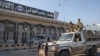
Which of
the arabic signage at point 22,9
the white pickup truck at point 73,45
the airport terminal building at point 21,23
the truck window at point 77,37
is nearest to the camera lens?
the white pickup truck at point 73,45

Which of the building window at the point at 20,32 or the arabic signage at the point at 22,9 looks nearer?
the arabic signage at the point at 22,9

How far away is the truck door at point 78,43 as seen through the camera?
12.7 m

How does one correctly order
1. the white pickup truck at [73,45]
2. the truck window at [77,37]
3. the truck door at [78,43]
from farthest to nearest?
the truck window at [77,37]
the truck door at [78,43]
the white pickup truck at [73,45]

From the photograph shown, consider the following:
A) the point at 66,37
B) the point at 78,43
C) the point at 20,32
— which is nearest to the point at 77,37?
the point at 78,43

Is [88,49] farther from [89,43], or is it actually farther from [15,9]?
[15,9]

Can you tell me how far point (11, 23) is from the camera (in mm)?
49438

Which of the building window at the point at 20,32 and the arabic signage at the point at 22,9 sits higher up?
the arabic signage at the point at 22,9

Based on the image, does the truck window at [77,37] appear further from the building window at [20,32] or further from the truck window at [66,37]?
the building window at [20,32]

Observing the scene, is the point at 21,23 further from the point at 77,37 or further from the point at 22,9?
the point at 77,37

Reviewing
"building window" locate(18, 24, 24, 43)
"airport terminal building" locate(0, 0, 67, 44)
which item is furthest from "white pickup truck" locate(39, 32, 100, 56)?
"building window" locate(18, 24, 24, 43)

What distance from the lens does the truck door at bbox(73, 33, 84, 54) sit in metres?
12.7

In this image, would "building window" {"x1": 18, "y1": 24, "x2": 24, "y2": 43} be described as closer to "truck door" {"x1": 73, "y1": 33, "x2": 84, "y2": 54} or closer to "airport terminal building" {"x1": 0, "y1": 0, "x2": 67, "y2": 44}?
"airport terminal building" {"x1": 0, "y1": 0, "x2": 67, "y2": 44}

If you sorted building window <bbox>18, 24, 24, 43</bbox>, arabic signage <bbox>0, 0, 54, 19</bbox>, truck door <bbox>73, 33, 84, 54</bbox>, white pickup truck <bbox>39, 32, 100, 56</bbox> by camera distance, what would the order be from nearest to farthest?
white pickup truck <bbox>39, 32, 100, 56</bbox> < truck door <bbox>73, 33, 84, 54</bbox> < arabic signage <bbox>0, 0, 54, 19</bbox> < building window <bbox>18, 24, 24, 43</bbox>

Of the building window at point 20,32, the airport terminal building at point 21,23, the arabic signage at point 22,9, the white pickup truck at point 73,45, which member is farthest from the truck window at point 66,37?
the building window at point 20,32
